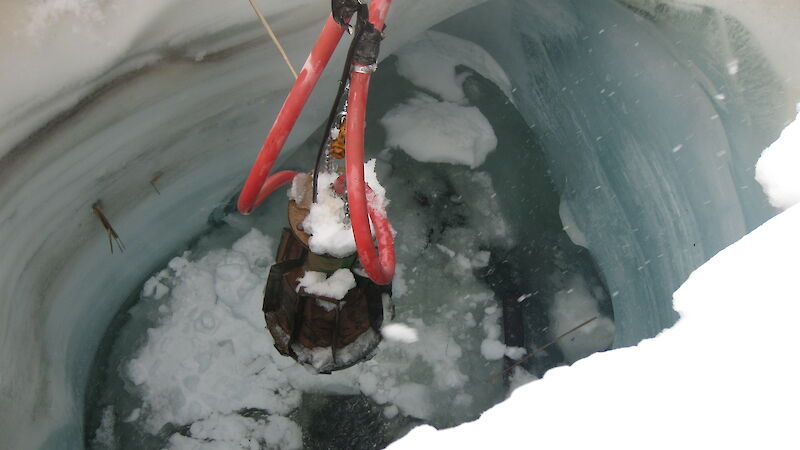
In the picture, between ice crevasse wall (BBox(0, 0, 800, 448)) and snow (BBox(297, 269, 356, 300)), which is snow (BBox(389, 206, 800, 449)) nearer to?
ice crevasse wall (BBox(0, 0, 800, 448))

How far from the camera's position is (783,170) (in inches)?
44.5

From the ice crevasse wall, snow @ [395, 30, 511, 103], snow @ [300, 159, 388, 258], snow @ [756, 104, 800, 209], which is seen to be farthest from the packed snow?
snow @ [756, 104, 800, 209]

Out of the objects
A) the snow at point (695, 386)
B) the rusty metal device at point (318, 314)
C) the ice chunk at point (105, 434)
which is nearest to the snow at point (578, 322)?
the rusty metal device at point (318, 314)

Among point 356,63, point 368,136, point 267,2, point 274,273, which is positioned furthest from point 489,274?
point 356,63

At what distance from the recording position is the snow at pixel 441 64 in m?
2.69

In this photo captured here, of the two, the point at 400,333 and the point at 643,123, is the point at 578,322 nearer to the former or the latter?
the point at 400,333

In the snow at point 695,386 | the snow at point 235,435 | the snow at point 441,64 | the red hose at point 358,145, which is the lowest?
the snow at point 235,435

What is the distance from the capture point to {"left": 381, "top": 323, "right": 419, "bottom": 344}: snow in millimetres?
2416

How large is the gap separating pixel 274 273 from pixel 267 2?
776mm

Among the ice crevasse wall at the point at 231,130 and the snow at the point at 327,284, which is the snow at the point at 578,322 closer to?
the ice crevasse wall at the point at 231,130

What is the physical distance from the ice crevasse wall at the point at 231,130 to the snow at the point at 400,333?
33.1 inches

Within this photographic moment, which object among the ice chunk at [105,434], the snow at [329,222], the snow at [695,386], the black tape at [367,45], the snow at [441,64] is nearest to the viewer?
the snow at [695,386]

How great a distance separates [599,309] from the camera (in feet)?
8.11

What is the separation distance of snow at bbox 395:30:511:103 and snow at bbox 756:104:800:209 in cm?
158
